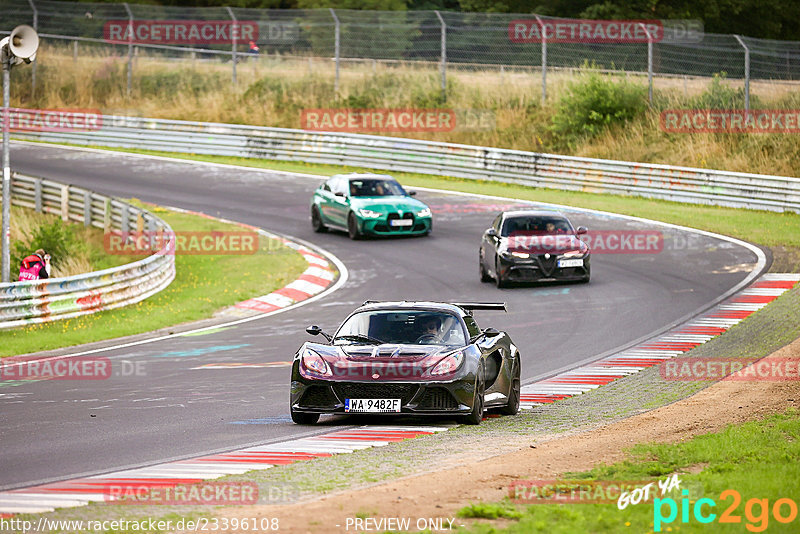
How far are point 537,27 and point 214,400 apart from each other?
26448mm

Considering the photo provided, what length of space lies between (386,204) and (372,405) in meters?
18.2

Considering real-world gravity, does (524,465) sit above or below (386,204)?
above

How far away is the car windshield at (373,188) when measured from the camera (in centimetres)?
3041

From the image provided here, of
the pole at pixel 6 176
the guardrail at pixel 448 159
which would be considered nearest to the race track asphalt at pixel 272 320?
the guardrail at pixel 448 159

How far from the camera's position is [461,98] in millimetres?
43531

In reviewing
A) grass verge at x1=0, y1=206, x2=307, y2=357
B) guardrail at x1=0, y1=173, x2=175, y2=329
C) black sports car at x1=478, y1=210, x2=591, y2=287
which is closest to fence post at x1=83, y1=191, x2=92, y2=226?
guardrail at x1=0, y1=173, x2=175, y2=329

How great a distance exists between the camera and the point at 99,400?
14.1 metres

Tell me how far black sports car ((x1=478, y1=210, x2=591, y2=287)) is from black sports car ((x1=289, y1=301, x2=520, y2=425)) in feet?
36.1

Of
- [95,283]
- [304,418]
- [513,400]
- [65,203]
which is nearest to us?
[304,418]

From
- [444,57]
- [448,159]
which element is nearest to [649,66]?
[448,159]

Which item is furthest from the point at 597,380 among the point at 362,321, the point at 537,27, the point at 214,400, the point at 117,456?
the point at 537,27

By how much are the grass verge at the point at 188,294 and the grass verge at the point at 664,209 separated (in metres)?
8.45

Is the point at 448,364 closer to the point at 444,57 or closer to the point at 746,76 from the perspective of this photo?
the point at 746,76

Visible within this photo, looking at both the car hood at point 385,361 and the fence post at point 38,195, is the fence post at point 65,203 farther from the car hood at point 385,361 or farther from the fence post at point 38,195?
the car hood at point 385,361
